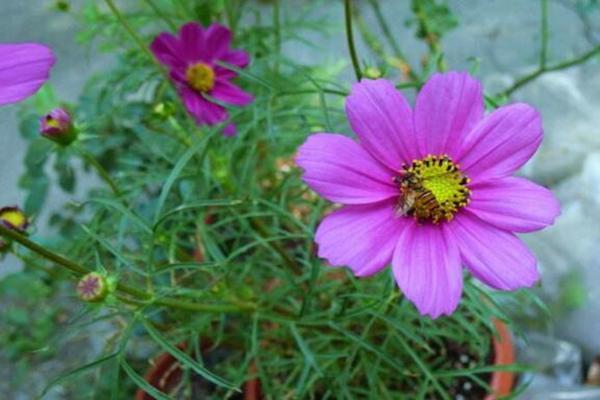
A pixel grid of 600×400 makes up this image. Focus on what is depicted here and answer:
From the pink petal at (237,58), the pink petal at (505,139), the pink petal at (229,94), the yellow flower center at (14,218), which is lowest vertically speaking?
the pink petal at (229,94)

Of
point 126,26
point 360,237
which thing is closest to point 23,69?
point 360,237

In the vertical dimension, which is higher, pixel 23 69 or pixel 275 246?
pixel 23 69

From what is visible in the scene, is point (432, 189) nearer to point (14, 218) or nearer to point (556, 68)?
point (14, 218)

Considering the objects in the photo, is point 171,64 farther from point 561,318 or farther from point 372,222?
point 561,318

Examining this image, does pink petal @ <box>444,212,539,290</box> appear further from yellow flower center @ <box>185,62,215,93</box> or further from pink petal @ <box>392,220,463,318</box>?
yellow flower center @ <box>185,62,215,93</box>

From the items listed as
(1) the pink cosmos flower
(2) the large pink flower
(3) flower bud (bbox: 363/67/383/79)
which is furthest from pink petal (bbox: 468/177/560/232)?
(1) the pink cosmos flower

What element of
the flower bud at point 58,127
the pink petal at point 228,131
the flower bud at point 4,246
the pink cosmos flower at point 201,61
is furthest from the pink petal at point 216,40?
the flower bud at point 4,246

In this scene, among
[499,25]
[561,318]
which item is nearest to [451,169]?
[561,318]

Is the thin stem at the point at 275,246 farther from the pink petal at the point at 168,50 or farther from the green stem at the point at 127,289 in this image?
the pink petal at the point at 168,50
